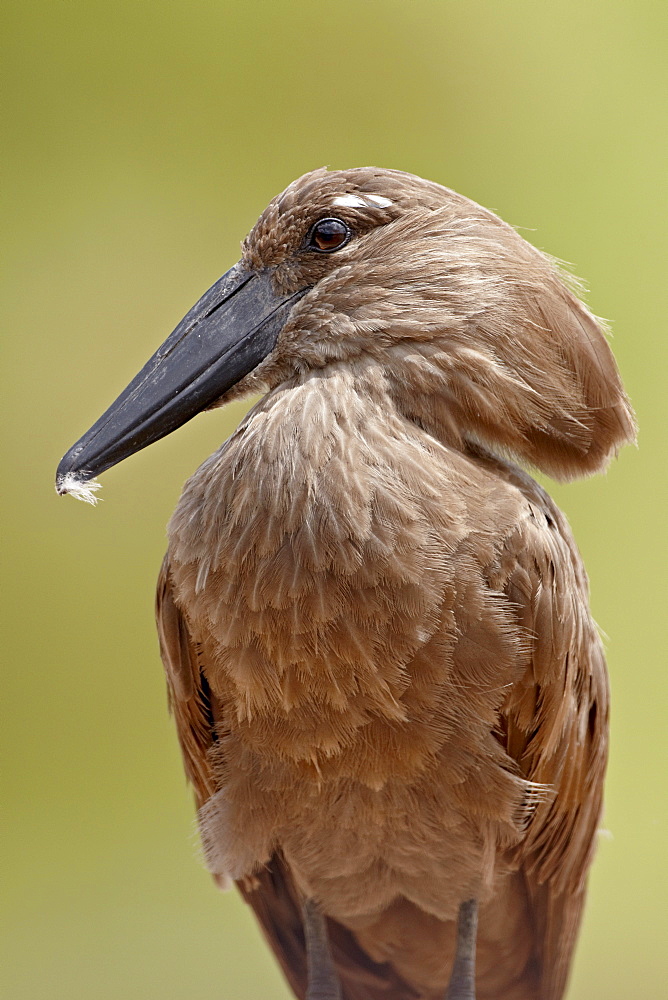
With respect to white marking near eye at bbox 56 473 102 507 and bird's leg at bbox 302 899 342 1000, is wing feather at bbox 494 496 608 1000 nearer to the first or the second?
bird's leg at bbox 302 899 342 1000

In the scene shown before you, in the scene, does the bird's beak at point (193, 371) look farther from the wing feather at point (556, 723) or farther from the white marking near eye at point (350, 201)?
the wing feather at point (556, 723)

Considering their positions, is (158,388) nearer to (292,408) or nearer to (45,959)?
(292,408)

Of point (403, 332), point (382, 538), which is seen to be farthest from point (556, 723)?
point (403, 332)

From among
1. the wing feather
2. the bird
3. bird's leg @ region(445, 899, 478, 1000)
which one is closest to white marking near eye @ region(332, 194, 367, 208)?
the bird

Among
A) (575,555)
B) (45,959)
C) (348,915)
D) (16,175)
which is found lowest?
(45,959)

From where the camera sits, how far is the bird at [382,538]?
0.95m

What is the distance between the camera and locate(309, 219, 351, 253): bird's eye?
3.38ft

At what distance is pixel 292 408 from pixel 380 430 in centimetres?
9

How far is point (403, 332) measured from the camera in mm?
989

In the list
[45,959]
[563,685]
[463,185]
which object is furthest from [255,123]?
[45,959]

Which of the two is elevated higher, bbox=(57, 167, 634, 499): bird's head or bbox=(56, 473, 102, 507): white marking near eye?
bbox=(57, 167, 634, 499): bird's head

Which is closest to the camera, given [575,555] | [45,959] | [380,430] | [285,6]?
[380,430]

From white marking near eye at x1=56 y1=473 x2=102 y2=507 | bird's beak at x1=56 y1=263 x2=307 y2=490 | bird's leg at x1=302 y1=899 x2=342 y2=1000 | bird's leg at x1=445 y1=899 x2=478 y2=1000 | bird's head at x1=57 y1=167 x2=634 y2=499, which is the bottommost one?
bird's leg at x1=302 y1=899 x2=342 y2=1000

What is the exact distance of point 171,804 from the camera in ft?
6.01
